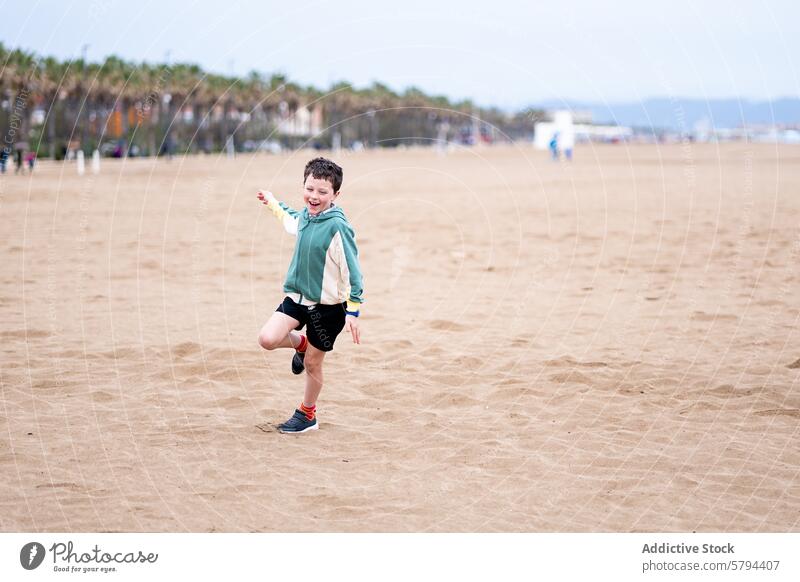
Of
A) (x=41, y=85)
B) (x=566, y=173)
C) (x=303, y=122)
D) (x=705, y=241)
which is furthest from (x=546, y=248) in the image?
(x=303, y=122)

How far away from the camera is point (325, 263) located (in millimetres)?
6891

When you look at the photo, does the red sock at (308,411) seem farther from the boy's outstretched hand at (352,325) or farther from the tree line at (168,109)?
the tree line at (168,109)

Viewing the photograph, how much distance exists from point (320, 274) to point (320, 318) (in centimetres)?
30

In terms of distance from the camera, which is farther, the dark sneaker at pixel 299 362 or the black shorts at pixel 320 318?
the dark sneaker at pixel 299 362

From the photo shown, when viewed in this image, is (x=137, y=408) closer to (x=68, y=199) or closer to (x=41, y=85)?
(x=68, y=199)

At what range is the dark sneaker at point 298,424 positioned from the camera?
719cm

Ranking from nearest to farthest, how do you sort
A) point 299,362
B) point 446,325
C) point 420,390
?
point 299,362 → point 420,390 → point 446,325

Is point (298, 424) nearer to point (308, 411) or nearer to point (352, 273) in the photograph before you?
point (308, 411)

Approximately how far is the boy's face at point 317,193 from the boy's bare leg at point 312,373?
0.96m

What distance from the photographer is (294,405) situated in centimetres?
797

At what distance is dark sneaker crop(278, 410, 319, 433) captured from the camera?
23.6 feet

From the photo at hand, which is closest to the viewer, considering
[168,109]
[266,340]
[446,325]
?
[266,340]

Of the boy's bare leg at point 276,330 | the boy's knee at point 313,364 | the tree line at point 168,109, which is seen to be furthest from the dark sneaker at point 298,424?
the tree line at point 168,109

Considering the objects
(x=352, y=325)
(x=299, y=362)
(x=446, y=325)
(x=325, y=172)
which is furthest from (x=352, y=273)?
(x=446, y=325)
